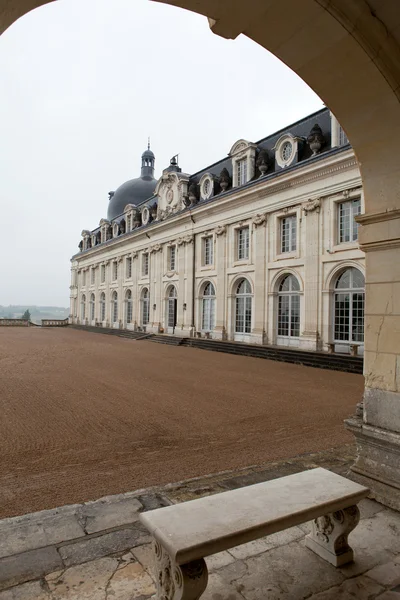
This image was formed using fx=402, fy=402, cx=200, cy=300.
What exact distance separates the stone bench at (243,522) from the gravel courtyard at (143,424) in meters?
2.01

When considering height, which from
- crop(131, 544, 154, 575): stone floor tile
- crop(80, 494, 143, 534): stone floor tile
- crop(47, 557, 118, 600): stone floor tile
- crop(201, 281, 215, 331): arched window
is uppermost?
crop(201, 281, 215, 331): arched window

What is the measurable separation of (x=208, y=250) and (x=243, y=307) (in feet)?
16.5

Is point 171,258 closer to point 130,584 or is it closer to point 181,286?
point 181,286

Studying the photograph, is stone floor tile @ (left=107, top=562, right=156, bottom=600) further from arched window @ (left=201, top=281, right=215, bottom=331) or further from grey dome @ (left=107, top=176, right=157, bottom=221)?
grey dome @ (left=107, top=176, right=157, bottom=221)

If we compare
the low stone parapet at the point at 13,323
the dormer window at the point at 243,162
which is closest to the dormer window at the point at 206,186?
the dormer window at the point at 243,162

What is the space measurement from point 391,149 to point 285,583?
351 cm

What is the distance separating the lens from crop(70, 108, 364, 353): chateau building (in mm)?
17203

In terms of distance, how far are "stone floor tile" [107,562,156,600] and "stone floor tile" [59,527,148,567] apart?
26 cm

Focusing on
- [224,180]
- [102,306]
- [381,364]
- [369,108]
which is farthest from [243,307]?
[102,306]

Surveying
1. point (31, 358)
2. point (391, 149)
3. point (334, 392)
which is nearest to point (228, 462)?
point (391, 149)

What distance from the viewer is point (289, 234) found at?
1988 cm

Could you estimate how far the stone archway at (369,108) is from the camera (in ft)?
9.96

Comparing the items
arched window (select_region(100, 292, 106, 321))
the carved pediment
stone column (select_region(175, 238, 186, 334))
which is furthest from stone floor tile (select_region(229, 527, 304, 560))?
arched window (select_region(100, 292, 106, 321))

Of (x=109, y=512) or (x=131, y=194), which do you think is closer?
(x=109, y=512)
